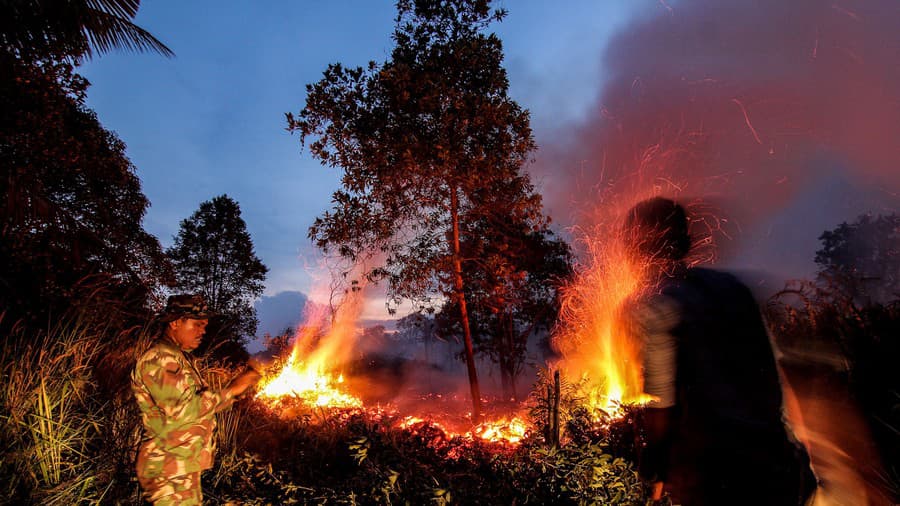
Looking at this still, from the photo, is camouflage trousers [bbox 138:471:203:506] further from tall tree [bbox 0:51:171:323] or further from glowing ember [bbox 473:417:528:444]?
glowing ember [bbox 473:417:528:444]

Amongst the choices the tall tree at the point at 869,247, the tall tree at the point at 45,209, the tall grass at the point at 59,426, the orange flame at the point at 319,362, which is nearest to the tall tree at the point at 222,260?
the orange flame at the point at 319,362

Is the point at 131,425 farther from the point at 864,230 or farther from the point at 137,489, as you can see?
the point at 864,230

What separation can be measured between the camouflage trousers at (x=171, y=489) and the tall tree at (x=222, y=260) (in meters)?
25.1

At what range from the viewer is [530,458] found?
14.0 feet

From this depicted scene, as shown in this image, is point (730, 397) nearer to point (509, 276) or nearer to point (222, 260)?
point (509, 276)

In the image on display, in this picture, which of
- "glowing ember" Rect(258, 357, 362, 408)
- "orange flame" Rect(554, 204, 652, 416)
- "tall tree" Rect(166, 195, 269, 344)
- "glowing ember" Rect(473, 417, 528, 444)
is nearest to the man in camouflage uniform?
"orange flame" Rect(554, 204, 652, 416)

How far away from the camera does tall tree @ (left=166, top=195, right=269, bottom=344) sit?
85.8 ft

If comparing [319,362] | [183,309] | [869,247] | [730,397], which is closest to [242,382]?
[183,309]

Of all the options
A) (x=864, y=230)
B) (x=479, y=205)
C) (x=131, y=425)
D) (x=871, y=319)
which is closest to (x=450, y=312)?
(x=479, y=205)

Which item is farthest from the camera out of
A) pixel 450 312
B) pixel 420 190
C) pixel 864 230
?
pixel 864 230

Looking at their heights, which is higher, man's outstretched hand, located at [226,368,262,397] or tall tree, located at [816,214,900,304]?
tall tree, located at [816,214,900,304]

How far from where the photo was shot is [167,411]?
123 inches

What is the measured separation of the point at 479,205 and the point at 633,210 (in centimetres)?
875

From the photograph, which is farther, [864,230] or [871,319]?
[864,230]
